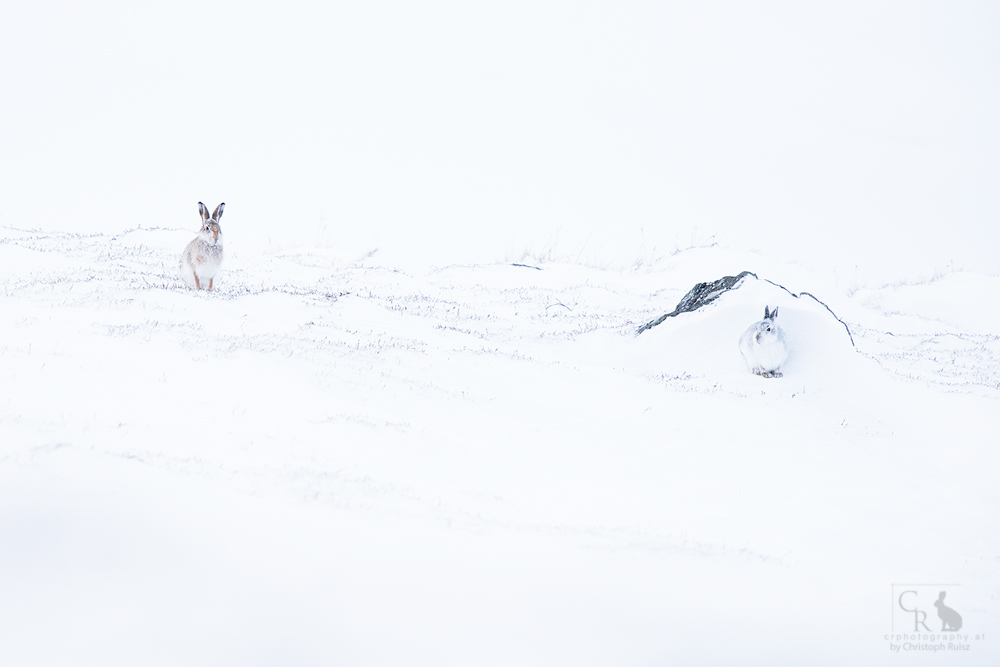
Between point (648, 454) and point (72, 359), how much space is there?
6.42 m

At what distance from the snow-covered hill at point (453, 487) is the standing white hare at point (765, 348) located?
0.87ft

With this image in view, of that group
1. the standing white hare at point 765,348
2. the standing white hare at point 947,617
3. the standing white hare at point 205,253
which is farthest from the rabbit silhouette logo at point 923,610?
the standing white hare at point 205,253

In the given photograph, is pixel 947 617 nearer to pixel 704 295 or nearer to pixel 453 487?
pixel 453 487

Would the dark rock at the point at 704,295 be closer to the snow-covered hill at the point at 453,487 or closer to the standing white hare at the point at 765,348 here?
the snow-covered hill at the point at 453,487

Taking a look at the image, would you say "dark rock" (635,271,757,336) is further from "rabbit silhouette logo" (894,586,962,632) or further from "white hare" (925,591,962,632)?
"white hare" (925,591,962,632)

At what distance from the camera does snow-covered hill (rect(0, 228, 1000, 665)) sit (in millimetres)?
3596

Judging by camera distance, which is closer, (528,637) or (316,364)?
(528,637)

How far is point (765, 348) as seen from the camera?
436 inches

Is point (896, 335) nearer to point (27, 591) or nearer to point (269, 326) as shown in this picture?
point (269, 326)

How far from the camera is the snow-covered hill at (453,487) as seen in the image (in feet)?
11.8

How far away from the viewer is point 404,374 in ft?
29.6

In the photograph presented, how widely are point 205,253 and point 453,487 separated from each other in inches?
324

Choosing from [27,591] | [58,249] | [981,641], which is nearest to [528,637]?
[27,591]

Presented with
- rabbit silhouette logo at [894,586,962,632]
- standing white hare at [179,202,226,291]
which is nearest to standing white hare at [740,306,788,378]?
rabbit silhouette logo at [894,586,962,632]
